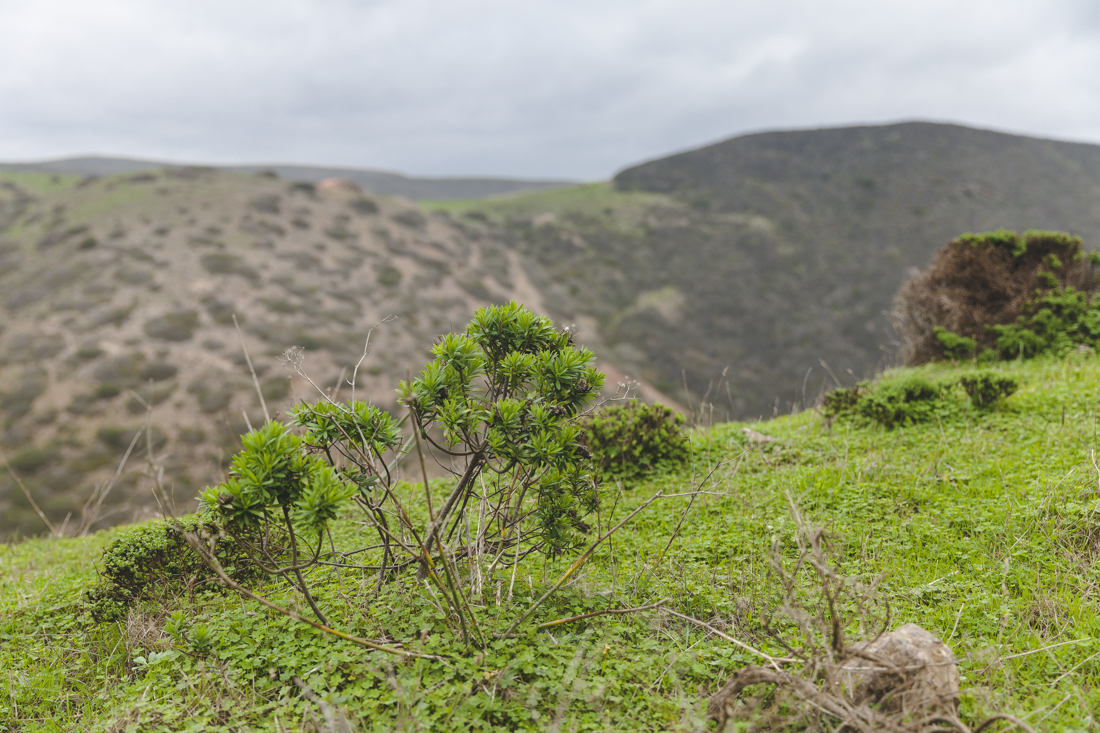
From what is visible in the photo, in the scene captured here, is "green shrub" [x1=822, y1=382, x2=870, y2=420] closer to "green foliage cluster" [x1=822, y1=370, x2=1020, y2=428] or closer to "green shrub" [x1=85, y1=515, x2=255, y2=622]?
"green foliage cluster" [x1=822, y1=370, x2=1020, y2=428]

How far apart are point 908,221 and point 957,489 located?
48.3 meters

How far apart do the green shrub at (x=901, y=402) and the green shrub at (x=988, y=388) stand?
0.35 meters

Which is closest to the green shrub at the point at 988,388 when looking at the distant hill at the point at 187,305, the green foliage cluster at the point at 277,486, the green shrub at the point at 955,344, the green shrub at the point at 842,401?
the green shrub at the point at 842,401

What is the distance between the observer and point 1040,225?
144 ft

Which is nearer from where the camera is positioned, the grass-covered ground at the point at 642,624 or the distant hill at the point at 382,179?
the grass-covered ground at the point at 642,624

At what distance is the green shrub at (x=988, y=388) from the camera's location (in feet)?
22.3

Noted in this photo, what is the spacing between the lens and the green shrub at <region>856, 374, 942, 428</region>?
22.6ft

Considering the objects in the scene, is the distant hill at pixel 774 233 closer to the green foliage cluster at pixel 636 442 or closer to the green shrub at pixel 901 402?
the green shrub at pixel 901 402

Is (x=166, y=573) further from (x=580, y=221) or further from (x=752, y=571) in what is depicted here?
(x=580, y=221)

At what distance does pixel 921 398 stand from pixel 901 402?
47cm

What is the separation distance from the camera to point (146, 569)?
420 centimetres

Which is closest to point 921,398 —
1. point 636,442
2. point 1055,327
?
point 636,442

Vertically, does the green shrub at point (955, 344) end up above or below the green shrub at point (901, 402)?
above

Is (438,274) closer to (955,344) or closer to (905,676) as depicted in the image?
(955,344)
